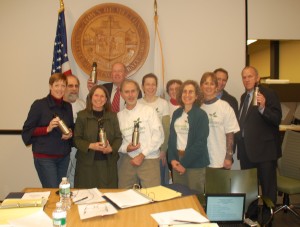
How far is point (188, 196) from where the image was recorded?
2148 mm

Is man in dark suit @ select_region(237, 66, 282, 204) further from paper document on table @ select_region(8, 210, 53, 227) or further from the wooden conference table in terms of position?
paper document on table @ select_region(8, 210, 53, 227)

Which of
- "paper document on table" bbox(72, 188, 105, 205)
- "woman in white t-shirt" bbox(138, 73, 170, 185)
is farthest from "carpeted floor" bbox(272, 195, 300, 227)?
"paper document on table" bbox(72, 188, 105, 205)

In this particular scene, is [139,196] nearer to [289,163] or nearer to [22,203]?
[22,203]

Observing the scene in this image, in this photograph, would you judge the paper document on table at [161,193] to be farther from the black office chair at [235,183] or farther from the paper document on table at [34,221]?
the paper document on table at [34,221]

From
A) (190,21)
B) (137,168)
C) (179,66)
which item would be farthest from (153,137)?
(190,21)

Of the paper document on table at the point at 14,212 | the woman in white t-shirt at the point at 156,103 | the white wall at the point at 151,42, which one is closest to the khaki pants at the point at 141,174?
the woman in white t-shirt at the point at 156,103

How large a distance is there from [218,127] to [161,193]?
1.07m

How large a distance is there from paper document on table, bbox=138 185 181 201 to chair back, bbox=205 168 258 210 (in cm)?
43

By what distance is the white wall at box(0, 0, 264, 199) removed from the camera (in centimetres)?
422

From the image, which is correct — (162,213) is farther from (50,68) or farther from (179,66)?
(50,68)

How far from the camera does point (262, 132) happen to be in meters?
3.18

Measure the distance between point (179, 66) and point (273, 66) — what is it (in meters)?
3.72

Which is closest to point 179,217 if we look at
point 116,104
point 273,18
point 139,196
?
point 139,196

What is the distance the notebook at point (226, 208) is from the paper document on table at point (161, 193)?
223 millimetres
